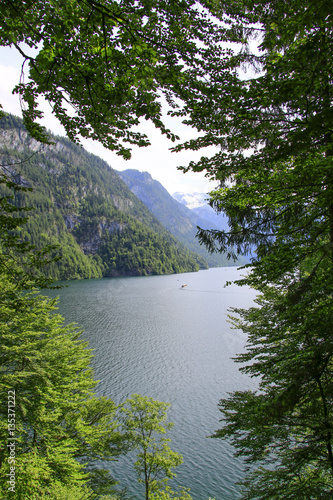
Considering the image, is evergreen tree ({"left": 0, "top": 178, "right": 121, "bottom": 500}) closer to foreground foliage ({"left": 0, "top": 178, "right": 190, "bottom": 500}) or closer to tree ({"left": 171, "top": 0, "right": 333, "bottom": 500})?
foreground foliage ({"left": 0, "top": 178, "right": 190, "bottom": 500})

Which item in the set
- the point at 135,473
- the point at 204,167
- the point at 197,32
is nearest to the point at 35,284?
the point at 204,167

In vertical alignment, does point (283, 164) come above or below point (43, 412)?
above

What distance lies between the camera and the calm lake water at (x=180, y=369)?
1550cm

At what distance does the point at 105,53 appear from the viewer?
2.63 meters

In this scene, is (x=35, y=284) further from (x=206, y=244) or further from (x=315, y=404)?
(x=315, y=404)

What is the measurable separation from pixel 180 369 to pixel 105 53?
30.0 meters

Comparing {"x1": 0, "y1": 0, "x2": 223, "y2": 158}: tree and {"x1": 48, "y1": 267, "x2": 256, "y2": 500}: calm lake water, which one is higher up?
{"x1": 0, "y1": 0, "x2": 223, "y2": 158}: tree

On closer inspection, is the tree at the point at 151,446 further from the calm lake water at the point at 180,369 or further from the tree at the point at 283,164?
the tree at the point at 283,164

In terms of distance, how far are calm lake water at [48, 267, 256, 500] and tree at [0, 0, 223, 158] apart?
4467mm

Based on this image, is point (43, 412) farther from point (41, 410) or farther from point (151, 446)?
point (151, 446)

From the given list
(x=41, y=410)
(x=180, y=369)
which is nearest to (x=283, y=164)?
(x=41, y=410)

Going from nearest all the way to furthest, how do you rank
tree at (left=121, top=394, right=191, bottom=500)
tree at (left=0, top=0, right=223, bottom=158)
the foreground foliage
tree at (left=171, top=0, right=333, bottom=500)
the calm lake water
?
tree at (left=0, top=0, right=223, bottom=158), tree at (left=171, top=0, right=333, bottom=500), the foreground foliage, tree at (left=121, top=394, right=191, bottom=500), the calm lake water

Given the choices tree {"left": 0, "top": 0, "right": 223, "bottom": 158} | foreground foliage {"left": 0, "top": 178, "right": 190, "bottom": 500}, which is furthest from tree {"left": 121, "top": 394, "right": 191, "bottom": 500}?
tree {"left": 0, "top": 0, "right": 223, "bottom": 158}

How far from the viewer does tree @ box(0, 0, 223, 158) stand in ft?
8.52
